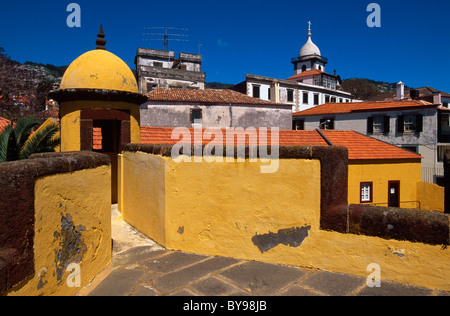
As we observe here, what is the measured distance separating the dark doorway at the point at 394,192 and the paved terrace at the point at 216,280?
17.3m

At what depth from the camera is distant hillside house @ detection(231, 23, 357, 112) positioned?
39.8m

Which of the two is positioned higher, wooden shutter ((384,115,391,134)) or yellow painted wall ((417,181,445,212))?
wooden shutter ((384,115,391,134))

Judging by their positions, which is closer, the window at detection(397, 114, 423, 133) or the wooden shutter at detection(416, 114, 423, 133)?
the wooden shutter at detection(416, 114, 423, 133)

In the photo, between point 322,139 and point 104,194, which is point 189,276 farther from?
point 322,139

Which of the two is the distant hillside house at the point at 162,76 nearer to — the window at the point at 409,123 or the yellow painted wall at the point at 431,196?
the window at the point at 409,123

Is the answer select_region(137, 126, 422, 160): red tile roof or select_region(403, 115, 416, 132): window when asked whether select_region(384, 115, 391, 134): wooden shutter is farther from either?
select_region(137, 126, 422, 160): red tile roof

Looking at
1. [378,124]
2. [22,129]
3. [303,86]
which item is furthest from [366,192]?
[303,86]

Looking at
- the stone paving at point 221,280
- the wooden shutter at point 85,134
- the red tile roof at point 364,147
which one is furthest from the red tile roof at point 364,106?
the stone paving at point 221,280

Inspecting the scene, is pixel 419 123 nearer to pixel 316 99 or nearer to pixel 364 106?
pixel 364 106

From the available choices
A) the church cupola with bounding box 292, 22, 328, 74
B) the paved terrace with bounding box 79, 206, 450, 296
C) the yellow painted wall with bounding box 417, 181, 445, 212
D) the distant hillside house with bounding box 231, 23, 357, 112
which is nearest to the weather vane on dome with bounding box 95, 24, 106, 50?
the paved terrace with bounding box 79, 206, 450, 296

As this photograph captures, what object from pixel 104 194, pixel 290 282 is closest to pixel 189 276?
pixel 290 282

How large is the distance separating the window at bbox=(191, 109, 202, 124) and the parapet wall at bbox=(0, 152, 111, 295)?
21793mm

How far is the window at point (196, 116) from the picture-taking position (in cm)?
2534

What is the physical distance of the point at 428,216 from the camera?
3.14 meters
